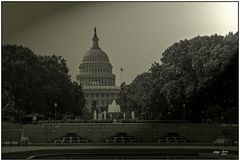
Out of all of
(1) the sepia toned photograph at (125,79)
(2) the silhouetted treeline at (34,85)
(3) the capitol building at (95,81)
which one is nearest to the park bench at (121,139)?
→ (1) the sepia toned photograph at (125,79)

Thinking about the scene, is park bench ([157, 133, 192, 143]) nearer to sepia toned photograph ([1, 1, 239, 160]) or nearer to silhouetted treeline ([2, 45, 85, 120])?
sepia toned photograph ([1, 1, 239, 160])

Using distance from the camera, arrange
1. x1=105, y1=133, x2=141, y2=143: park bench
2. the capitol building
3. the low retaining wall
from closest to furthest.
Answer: x1=105, y1=133, x2=141, y2=143: park bench → the capitol building → the low retaining wall

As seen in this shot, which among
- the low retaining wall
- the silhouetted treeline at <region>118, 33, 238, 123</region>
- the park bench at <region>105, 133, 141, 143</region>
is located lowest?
the park bench at <region>105, 133, 141, 143</region>

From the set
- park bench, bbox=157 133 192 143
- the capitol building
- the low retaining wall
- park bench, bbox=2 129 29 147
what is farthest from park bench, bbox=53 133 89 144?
park bench, bbox=157 133 192 143

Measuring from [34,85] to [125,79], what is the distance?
4500 mm

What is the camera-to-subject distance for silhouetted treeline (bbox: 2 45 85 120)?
19.9m

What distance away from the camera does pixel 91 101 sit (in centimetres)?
2655

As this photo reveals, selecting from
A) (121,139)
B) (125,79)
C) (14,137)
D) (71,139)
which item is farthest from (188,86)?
(14,137)

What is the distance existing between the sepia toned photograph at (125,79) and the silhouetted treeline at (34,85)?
0.19 ft

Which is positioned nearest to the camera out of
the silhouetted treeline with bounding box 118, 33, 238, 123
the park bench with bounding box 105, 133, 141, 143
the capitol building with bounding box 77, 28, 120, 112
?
the park bench with bounding box 105, 133, 141, 143

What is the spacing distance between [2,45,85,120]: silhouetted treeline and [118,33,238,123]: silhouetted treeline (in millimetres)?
2540

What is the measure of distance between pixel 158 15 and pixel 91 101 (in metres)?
9.70

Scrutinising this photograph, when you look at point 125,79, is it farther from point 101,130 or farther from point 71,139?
point 71,139

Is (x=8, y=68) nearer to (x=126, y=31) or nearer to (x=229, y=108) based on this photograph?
(x=126, y=31)
